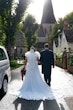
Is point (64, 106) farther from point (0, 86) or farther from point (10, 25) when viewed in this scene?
point (10, 25)

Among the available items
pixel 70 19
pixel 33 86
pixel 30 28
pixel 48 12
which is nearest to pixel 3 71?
pixel 33 86

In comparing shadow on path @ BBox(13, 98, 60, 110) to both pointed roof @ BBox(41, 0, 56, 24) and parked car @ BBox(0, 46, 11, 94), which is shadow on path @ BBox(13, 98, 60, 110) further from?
pointed roof @ BBox(41, 0, 56, 24)

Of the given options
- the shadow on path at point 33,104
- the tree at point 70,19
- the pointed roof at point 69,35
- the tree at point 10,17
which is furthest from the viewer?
the tree at point 70,19

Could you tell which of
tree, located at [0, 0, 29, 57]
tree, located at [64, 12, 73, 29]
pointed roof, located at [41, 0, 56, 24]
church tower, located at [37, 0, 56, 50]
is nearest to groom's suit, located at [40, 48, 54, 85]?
tree, located at [0, 0, 29, 57]

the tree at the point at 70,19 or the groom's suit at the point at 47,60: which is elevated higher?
the groom's suit at the point at 47,60

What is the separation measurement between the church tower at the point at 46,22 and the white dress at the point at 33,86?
4068 inches

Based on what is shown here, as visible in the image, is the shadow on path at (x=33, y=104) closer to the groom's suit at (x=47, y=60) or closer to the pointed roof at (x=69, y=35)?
the groom's suit at (x=47, y=60)

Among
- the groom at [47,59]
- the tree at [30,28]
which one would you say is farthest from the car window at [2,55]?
the tree at [30,28]

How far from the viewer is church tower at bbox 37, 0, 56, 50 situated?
117312 millimetres

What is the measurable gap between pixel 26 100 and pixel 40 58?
307 cm

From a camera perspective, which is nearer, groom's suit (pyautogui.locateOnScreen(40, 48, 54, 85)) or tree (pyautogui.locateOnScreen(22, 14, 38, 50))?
groom's suit (pyautogui.locateOnScreen(40, 48, 54, 85))

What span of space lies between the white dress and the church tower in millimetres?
103332

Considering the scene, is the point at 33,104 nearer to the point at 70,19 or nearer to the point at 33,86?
the point at 33,86

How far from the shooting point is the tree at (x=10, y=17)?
41.8 metres
